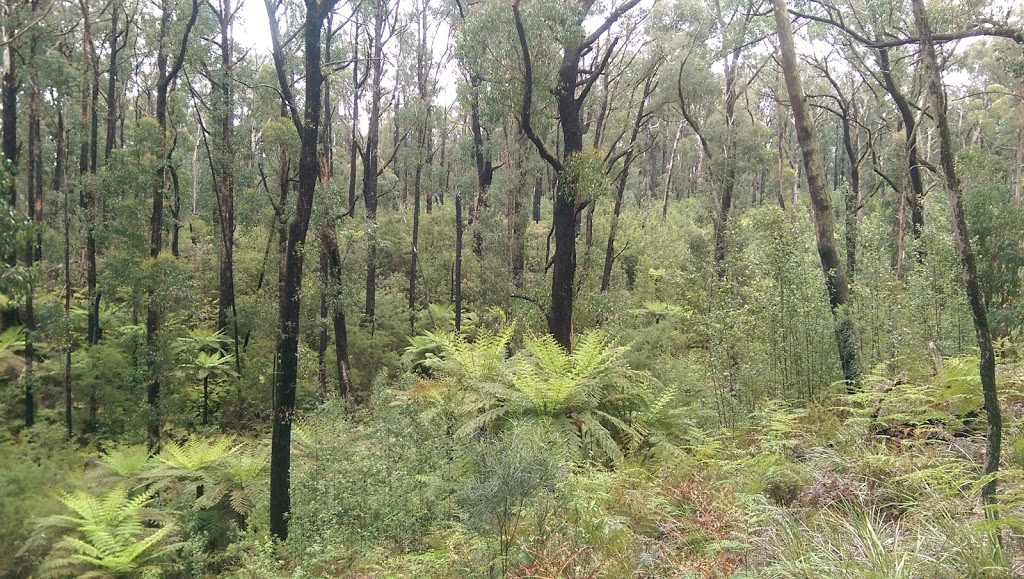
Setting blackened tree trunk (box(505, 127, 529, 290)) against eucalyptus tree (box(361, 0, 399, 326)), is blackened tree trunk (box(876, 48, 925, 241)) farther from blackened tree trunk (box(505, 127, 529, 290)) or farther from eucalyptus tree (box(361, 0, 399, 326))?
eucalyptus tree (box(361, 0, 399, 326))

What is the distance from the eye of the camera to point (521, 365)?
309 inches

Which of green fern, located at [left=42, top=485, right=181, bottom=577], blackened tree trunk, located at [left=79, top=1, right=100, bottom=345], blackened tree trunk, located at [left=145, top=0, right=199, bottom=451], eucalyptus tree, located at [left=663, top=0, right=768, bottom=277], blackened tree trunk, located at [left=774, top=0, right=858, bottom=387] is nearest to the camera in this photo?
green fern, located at [left=42, top=485, right=181, bottom=577]

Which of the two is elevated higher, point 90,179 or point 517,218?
point 90,179

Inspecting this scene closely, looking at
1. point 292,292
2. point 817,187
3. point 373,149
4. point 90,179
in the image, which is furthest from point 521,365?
point 373,149

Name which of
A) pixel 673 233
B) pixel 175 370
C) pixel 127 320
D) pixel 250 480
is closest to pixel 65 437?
pixel 175 370

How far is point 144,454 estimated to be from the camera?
9.56m

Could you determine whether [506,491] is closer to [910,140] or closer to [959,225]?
[959,225]

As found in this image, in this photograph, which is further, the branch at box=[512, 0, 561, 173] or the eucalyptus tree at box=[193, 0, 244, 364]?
the eucalyptus tree at box=[193, 0, 244, 364]

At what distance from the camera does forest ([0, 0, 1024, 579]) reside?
4.12m

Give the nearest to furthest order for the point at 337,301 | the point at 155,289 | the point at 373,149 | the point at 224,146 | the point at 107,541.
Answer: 1. the point at 107,541
2. the point at 155,289
3. the point at 337,301
4. the point at 224,146
5. the point at 373,149

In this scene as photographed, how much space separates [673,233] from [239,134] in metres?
17.6

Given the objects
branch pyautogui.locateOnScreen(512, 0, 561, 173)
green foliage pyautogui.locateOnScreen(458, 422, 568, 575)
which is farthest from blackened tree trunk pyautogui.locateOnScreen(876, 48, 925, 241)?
green foliage pyautogui.locateOnScreen(458, 422, 568, 575)

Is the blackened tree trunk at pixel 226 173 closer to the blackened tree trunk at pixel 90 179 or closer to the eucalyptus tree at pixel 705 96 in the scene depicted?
the blackened tree trunk at pixel 90 179

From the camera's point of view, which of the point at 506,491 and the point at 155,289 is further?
the point at 155,289
